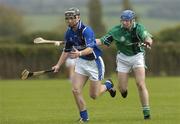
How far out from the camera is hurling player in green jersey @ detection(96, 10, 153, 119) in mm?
17812

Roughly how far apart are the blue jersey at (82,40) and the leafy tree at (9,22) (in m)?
82.4

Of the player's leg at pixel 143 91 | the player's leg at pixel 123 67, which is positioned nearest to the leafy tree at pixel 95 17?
the player's leg at pixel 123 67

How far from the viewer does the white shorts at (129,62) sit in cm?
1830

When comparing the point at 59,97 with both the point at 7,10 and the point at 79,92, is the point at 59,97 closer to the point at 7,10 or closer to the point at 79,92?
the point at 79,92

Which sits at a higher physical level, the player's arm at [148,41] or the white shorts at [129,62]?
the player's arm at [148,41]

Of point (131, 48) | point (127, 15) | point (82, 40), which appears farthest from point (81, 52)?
point (131, 48)

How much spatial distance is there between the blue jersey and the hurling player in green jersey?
63cm

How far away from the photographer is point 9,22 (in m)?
104

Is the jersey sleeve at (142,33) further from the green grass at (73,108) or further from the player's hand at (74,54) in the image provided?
the green grass at (73,108)

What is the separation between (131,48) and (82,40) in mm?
1431

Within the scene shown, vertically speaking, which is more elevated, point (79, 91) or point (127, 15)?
point (127, 15)

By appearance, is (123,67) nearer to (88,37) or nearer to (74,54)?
(88,37)

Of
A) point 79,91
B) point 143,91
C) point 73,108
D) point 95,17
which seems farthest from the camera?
point 95,17

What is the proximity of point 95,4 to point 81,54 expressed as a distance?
4945cm
